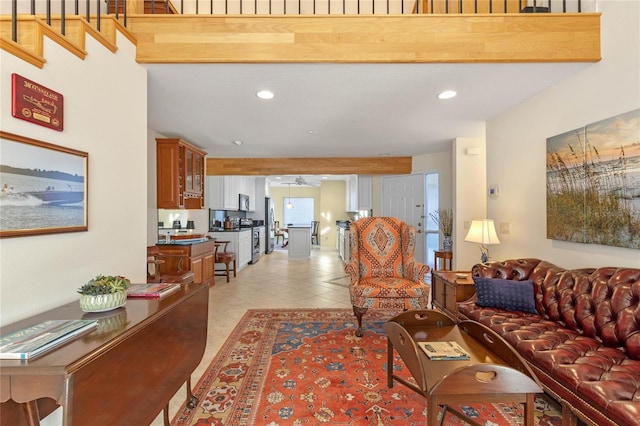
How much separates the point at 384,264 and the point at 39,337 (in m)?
2.86

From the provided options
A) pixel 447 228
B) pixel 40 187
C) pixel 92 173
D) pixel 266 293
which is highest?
pixel 92 173

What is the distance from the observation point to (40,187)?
4.25 ft

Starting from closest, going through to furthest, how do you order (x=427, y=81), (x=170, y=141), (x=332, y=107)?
(x=427, y=81) < (x=332, y=107) < (x=170, y=141)

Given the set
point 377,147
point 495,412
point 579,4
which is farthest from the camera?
point 377,147

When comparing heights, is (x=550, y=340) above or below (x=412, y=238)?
below

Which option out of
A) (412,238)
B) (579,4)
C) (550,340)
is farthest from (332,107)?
(550,340)

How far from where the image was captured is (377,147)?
15.9 feet

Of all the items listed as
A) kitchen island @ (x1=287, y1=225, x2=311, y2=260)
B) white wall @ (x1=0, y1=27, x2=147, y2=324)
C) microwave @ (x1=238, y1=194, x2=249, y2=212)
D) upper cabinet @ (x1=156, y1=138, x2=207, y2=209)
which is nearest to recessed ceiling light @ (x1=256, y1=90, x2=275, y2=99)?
white wall @ (x1=0, y1=27, x2=147, y2=324)

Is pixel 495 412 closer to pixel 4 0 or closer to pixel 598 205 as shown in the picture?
pixel 598 205

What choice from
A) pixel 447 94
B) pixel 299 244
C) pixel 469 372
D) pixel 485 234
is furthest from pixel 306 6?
pixel 299 244

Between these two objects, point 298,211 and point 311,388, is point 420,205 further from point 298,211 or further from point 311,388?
point 298,211

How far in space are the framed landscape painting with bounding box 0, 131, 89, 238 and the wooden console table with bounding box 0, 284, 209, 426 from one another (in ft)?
1.40

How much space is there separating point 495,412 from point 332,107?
9.48ft

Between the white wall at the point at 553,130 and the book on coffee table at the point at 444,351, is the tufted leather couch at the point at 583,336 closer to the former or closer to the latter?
the white wall at the point at 553,130
